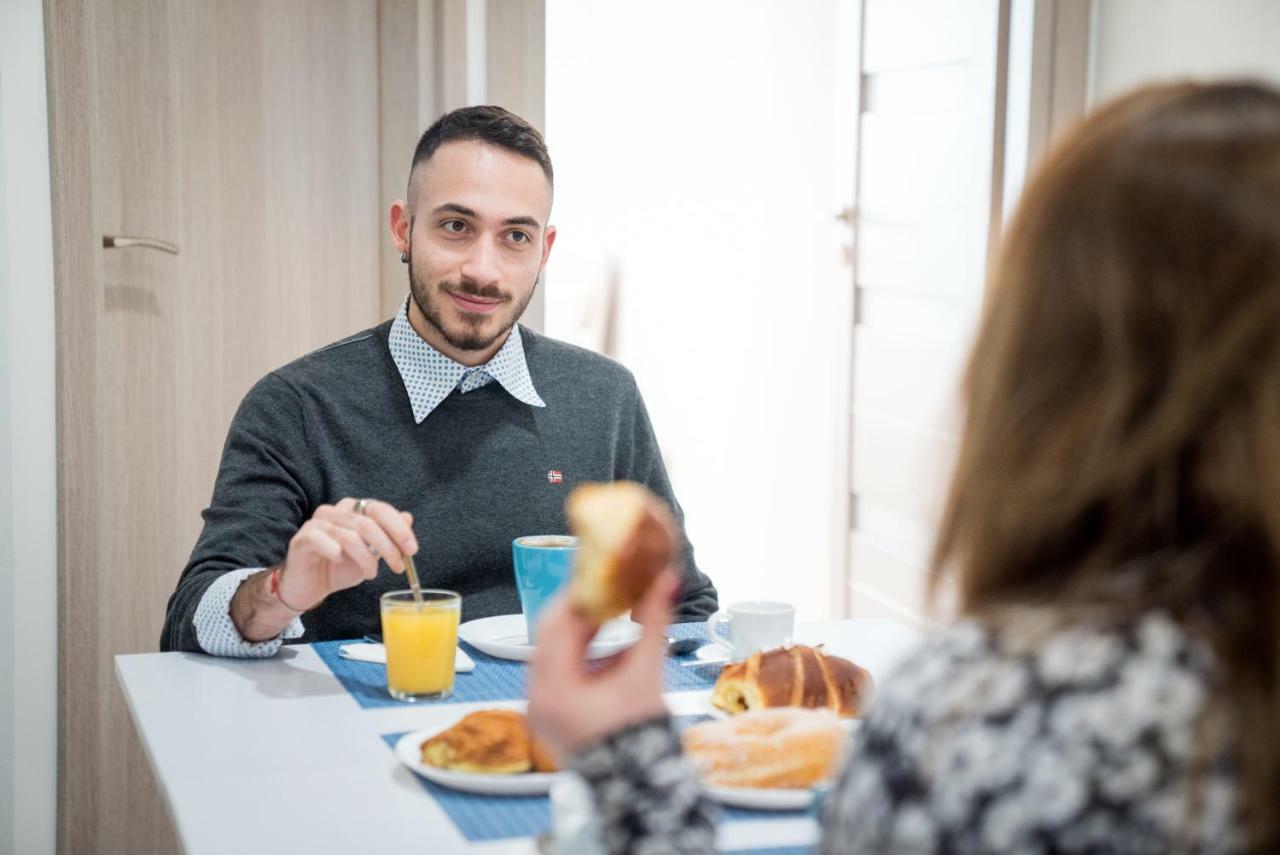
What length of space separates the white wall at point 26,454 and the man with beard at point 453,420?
942 mm

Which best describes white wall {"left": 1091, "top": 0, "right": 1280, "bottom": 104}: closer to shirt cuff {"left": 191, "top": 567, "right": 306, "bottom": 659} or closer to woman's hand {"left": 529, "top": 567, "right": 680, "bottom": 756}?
shirt cuff {"left": 191, "top": 567, "right": 306, "bottom": 659}

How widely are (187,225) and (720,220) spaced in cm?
264

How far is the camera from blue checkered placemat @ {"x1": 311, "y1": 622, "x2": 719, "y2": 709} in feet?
4.54

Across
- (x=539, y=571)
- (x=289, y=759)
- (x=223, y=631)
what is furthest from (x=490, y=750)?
(x=223, y=631)

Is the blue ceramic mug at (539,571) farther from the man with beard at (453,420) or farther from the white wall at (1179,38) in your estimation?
the white wall at (1179,38)

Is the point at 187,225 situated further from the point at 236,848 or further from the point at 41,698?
the point at 236,848

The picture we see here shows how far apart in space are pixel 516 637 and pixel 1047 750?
1.03 metres

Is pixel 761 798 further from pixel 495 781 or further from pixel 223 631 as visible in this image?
pixel 223 631

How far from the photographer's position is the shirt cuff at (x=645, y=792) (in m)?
0.73

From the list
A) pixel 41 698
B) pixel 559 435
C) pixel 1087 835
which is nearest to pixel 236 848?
pixel 1087 835

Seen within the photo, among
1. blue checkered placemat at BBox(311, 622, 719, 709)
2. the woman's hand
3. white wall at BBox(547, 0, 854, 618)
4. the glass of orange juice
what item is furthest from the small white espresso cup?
white wall at BBox(547, 0, 854, 618)

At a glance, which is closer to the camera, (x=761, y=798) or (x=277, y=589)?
(x=761, y=798)

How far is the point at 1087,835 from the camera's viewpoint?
23.5 inches

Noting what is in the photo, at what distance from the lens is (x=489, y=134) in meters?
1.95
